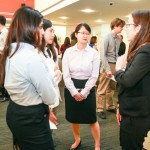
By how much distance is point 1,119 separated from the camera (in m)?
3.82

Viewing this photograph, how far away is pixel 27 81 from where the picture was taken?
1.43 m

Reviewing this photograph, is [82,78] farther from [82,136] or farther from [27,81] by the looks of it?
[27,81]

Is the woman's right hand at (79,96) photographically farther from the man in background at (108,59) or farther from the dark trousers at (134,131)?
the man in background at (108,59)

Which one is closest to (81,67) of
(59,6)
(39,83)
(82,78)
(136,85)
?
(82,78)

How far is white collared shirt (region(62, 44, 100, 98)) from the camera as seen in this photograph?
8.24ft

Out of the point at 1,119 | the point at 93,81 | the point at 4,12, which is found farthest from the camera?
the point at 4,12

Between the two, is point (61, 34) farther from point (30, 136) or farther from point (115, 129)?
point (30, 136)

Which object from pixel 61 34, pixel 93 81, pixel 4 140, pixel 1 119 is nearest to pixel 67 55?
pixel 93 81

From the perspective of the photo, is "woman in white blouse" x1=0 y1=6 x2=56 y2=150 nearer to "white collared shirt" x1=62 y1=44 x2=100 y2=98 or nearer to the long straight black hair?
the long straight black hair

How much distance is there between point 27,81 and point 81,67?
114cm

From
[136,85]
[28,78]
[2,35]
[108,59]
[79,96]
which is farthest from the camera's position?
[2,35]

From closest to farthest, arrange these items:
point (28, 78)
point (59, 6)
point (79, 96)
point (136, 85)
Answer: point (28, 78), point (136, 85), point (79, 96), point (59, 6)

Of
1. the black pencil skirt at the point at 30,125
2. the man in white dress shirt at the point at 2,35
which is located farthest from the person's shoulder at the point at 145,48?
the man in white dress shirt at the point at 2,35

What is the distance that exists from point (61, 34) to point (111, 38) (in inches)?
426
